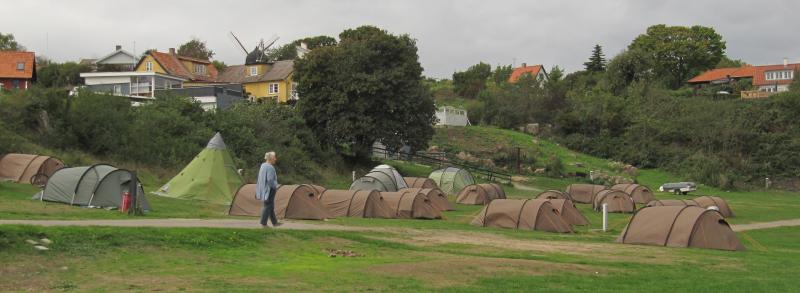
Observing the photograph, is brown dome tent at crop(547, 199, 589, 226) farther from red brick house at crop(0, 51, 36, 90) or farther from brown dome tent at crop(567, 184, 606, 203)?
red brick house at crop(0, 51, 36, 90)

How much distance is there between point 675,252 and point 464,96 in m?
99.2

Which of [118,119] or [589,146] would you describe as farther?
[589,146]

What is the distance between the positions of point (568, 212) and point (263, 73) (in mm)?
60899

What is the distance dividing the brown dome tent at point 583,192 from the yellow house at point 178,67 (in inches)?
1906

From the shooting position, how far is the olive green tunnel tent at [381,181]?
4250cm

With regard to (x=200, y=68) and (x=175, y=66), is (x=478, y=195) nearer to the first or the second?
(x=175, y=66)

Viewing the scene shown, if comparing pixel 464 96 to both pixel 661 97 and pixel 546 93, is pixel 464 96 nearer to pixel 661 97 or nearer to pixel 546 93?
pixel 546 93

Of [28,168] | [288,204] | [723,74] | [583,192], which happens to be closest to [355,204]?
[288,204]

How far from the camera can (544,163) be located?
77875 mm

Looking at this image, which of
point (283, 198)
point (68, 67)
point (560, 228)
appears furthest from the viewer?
point (68, 67)

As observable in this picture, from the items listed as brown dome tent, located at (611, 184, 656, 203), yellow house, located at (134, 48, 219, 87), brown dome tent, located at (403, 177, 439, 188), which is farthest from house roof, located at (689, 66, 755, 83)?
brown dome tent, located at (403, 177, 439, 188)

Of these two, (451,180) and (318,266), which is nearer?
(318,266)

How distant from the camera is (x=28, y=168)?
35281 mm

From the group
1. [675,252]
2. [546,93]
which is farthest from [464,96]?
[675,252]
